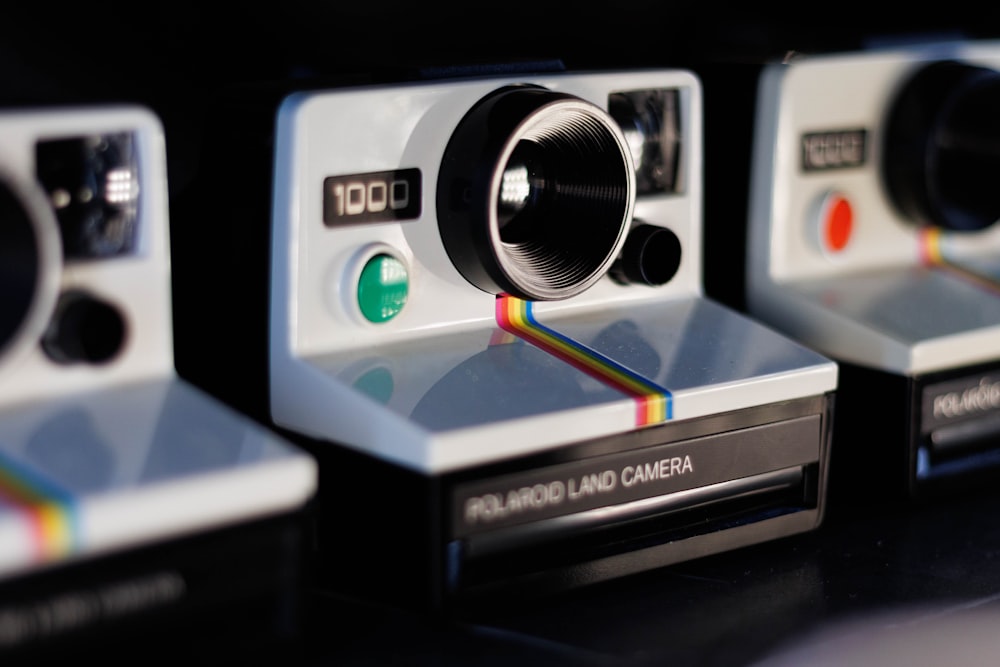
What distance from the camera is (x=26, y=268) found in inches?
64.2

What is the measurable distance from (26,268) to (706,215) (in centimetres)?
132

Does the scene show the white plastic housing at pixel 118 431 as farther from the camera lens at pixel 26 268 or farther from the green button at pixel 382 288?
the green button at pixel 382 288

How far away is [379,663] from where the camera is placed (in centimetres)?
170

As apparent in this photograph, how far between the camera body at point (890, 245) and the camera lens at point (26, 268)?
126 centimetres

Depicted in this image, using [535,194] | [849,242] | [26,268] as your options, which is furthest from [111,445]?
[849,242]

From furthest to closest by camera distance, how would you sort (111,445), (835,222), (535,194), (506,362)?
(835,222), (535,194), (506,362), (111,445)

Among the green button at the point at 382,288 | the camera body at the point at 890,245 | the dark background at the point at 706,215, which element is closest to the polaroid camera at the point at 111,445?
the dark background at the point at 706,215

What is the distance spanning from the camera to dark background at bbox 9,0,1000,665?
1.78 metres

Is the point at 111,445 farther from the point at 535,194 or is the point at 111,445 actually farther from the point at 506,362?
the point at 535,194

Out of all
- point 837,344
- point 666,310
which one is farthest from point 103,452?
point 837,344

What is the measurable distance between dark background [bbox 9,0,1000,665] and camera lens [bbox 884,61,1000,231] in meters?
0.29

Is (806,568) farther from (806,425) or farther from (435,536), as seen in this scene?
(435,536)

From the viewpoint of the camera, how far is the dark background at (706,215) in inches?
70.0

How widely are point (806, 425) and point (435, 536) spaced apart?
64 cm
